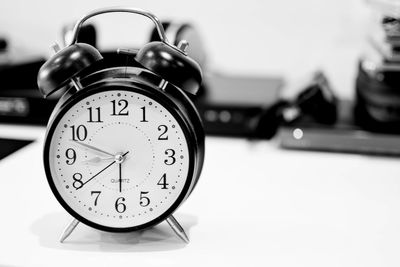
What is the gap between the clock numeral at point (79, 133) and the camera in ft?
2.65

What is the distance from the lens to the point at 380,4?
137 centimetres

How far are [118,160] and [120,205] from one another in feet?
0.22

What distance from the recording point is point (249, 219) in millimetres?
926

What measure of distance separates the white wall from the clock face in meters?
0.90

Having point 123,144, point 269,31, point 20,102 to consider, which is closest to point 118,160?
point 123,144

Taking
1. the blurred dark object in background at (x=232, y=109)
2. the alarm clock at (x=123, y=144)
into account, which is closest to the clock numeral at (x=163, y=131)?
the alarm clock at (x=123, y=144)

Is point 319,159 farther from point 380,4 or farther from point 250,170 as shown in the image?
point 380,4

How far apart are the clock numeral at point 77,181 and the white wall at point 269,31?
930 mm

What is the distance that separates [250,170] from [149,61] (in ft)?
1.57

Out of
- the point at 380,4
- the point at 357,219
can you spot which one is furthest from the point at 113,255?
the point at 380,4

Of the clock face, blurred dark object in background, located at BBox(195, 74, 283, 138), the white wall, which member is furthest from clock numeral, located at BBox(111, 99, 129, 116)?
the white wall

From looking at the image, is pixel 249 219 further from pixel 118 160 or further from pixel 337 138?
pixel 337 138

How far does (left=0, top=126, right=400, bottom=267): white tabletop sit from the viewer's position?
79 cm

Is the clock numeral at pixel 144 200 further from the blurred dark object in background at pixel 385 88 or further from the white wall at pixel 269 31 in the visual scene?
the white wall at pixel 269 31
